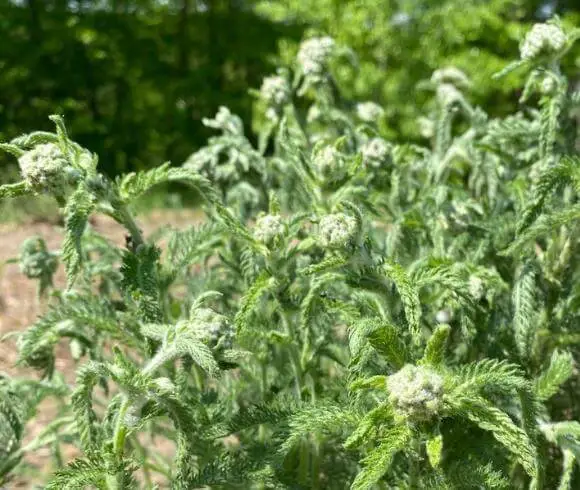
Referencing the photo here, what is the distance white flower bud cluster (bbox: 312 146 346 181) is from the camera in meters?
2.29

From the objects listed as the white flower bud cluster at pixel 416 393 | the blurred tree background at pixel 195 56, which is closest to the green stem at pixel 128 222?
the white flower bud cluster at pixel 416 393

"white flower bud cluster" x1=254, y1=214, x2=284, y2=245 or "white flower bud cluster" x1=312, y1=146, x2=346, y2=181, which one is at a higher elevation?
"white flower bud cluster" x1=312, y1=146, x2=346, y2=181

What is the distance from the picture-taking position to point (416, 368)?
172 centimetres

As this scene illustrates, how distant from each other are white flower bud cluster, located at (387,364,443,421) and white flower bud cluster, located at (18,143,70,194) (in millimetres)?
861

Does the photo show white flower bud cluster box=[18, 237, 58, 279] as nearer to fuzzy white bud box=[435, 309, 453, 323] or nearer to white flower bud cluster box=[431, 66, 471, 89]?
fuzzy white bud box=[435, 309, 453, 323]

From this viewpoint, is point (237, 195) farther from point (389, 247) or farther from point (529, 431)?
point (529, 431)

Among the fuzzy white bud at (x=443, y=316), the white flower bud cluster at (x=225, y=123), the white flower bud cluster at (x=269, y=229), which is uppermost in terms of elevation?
the white flower bud cluster at (x=225, y=123)

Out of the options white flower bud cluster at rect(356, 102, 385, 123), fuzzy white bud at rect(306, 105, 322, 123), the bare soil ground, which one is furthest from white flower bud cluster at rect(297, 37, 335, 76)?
the bare soil ground

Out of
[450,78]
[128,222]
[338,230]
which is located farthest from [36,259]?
[450,78]

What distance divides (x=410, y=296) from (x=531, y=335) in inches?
26.1

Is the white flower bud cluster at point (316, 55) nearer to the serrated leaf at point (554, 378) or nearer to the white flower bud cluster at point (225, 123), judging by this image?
the white flower bud cluster at point (225, 123)

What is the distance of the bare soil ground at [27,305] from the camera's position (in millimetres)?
3849

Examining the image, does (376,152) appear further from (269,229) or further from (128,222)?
(128,222)

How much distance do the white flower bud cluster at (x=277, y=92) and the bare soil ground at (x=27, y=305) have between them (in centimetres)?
92
